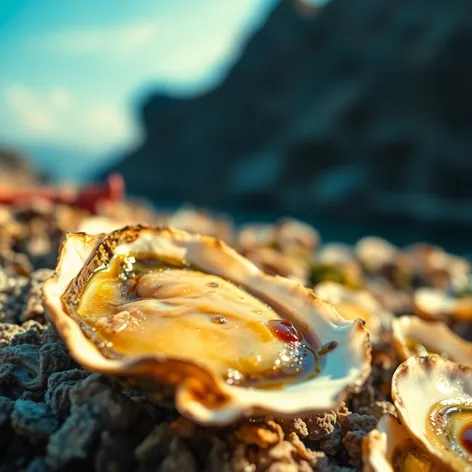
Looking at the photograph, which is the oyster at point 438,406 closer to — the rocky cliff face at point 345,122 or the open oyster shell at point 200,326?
the open oyster shell at point 200,326

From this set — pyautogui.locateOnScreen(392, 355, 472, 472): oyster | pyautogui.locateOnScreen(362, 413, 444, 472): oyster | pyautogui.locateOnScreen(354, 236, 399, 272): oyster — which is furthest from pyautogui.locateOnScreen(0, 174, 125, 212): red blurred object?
pyautogui.locateOnScreen(362, 413, 444, 472): oyster

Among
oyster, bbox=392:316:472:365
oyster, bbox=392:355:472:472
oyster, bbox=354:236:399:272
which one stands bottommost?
oyster, bbox=354:236:399:272

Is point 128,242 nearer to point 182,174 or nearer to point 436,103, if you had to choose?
point 436,103

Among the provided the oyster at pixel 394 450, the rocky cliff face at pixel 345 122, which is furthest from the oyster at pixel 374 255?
the rocky cliff face at pixel 345 122

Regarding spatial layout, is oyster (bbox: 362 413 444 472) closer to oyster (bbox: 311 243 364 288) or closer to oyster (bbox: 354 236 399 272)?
oyster (bbox: 311 243 364 288)

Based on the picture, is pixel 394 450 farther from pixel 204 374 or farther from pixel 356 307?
pixel 356 307

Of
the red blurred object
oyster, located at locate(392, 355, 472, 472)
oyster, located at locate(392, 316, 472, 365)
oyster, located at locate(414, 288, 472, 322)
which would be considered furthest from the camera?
the red blurred object

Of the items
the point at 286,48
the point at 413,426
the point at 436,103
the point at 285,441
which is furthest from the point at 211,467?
the point at 286,48
